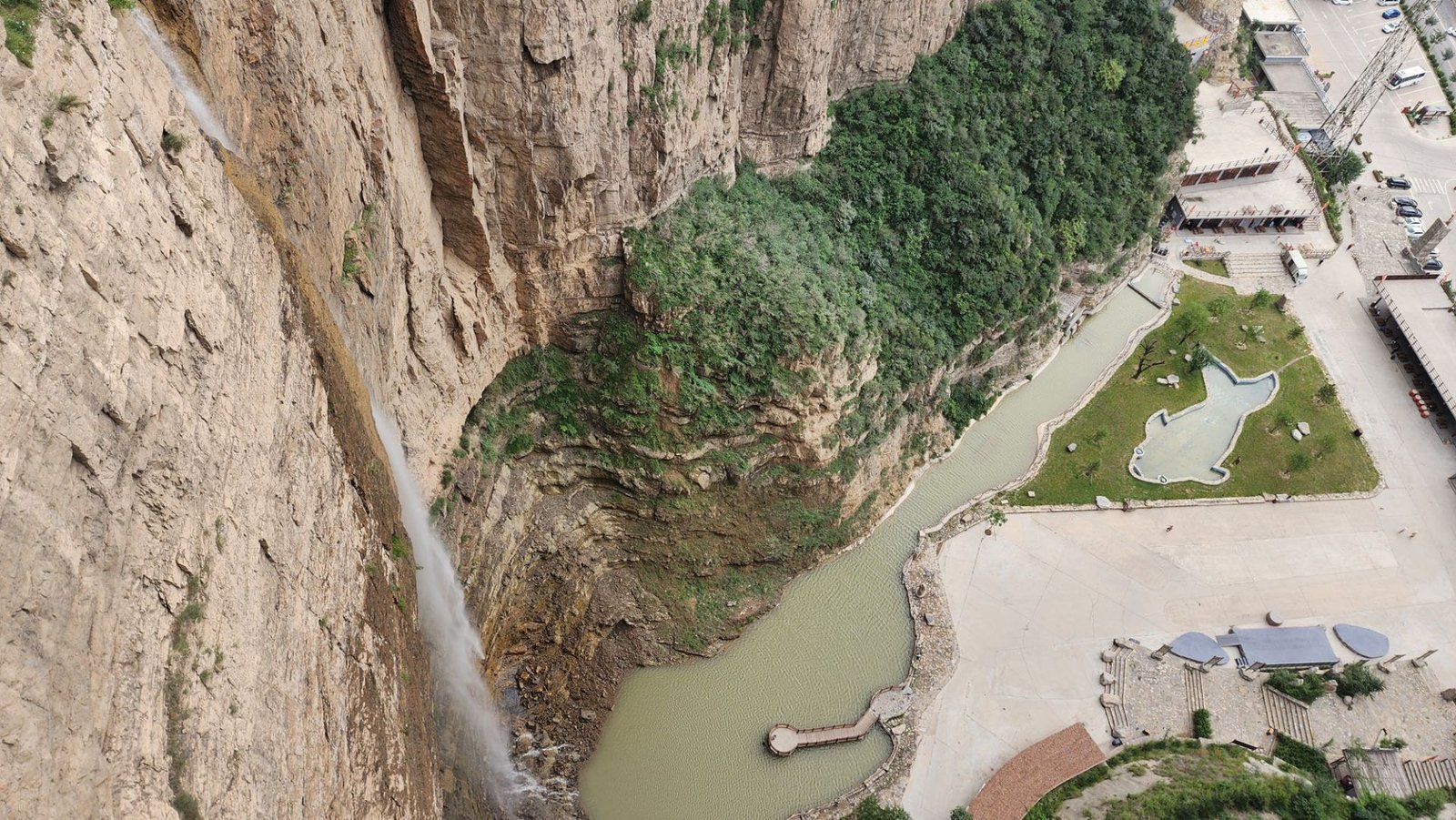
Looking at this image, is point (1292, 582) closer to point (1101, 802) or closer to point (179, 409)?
point (1101, 802)

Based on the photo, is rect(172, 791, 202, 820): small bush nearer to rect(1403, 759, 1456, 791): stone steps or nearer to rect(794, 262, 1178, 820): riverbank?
rect(794, 262, 1178, 820): riverbank

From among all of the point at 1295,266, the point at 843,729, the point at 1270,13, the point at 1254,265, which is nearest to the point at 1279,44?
the point at 1270,13

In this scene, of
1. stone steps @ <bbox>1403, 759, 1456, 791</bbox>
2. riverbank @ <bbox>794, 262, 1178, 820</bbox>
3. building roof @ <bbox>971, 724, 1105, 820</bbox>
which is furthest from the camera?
stone steps @ <bbox>1403, 759, 1456, 791</bbox>

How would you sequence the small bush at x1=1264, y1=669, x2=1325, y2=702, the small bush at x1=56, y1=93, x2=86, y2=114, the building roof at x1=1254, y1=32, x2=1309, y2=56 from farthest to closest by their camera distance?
the building roof at x1=1254, y1=32, x2=1309, y2=56 < the small bush at x1=1264, y1=669, x2=1325, y2=702 < the small bush at x1=56, y1=93, x2=86, y2=114

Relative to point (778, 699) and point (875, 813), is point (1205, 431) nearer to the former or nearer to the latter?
point (778, 699)

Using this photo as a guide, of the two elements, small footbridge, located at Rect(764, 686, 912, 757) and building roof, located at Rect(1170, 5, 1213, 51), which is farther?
building roof, located at Rect(1170, 5, 1213, 51)

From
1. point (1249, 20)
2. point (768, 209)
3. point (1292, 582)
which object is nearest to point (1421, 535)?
point (1292, 582)

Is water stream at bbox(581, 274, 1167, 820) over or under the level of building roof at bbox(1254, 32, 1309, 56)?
under

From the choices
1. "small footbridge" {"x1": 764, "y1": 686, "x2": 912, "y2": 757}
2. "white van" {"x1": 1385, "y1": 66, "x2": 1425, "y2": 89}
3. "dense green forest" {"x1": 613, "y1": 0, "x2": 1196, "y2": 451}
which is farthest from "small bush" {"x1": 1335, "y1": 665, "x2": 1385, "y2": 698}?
"white van" {"x1": 1385, "y1": 66, "x2": 1425, "y2": 89}
